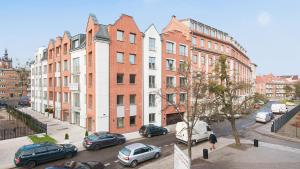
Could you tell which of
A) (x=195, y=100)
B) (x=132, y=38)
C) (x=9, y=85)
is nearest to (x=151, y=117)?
(x=132, y=38)

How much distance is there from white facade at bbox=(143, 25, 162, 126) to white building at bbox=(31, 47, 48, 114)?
1066 inches

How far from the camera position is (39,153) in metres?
18.7

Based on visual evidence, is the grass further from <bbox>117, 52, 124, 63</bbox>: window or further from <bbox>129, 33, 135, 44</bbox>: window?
<bbox>129, 33, 135, 44</bbox>: window

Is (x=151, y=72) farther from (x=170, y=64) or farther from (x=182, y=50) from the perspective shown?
(x=182, y=50)

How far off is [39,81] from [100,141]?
3825 cm

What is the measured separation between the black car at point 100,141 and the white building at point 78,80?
974 cm

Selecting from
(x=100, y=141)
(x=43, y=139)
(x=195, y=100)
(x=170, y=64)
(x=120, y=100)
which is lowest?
(x=43, y=139)

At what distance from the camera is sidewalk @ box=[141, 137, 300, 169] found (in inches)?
715

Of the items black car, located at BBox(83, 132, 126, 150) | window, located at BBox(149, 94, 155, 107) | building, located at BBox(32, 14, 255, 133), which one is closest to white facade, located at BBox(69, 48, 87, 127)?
building, located at BBox(32, 14, 255, 133)

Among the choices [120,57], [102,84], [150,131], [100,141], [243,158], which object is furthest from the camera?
[120,57]

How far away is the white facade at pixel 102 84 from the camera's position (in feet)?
94.5

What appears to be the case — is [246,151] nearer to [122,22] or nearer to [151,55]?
[151,55]

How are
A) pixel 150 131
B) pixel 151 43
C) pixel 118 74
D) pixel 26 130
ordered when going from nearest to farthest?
1. pixel 150 131
2. pixel 118 74
3. pixel 26 130
4. pixel 151 43

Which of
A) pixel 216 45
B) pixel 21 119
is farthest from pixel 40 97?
pixel 216 45
